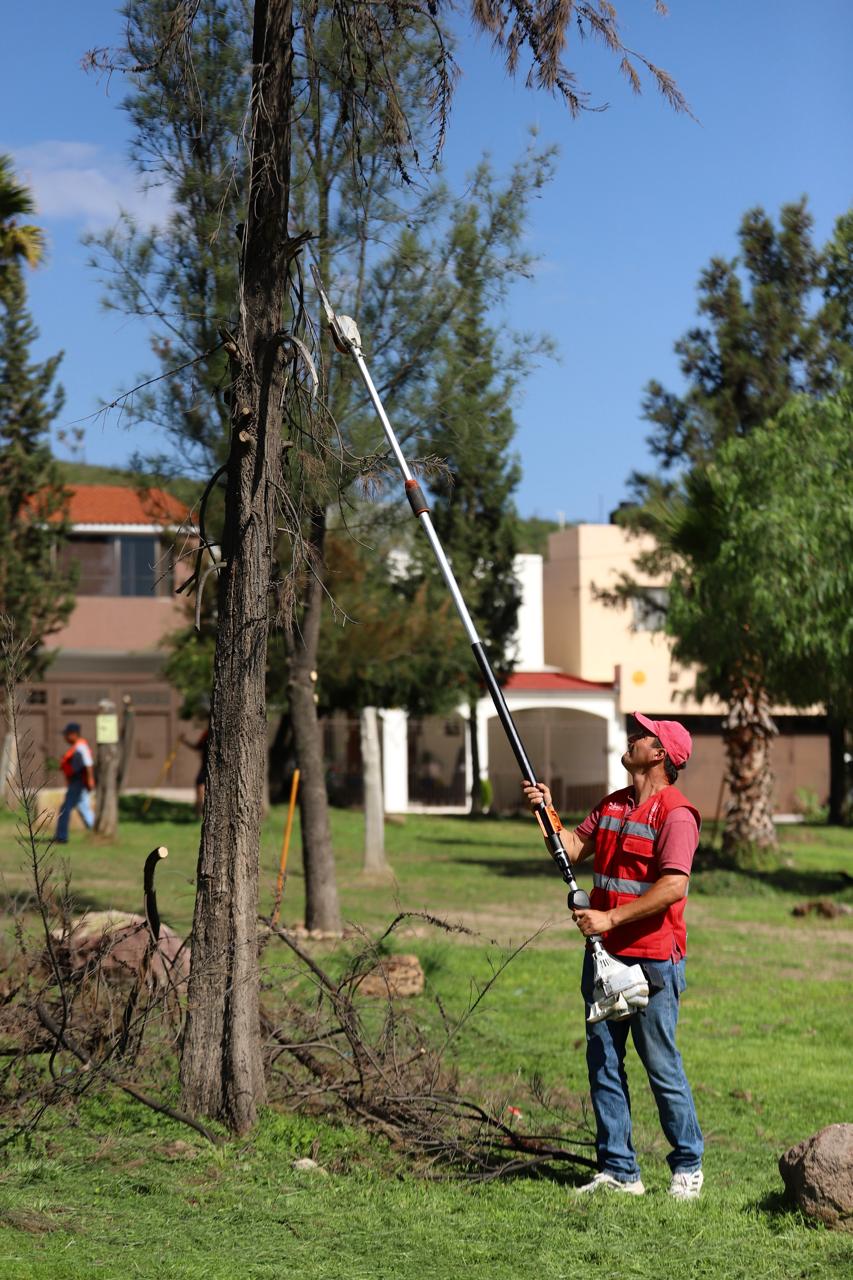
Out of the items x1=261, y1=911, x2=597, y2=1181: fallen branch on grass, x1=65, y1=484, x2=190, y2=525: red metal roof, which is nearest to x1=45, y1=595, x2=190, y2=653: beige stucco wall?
x1=65, y1=484, x2=190, y2=525: red metal roof

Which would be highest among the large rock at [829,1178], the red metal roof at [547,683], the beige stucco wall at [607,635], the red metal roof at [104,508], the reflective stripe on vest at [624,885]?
the red metal roof at [104,508]

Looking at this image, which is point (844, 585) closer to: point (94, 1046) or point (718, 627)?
point (718, 627)

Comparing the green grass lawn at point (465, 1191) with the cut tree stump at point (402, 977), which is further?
the cut tree stump at point (402, 977)

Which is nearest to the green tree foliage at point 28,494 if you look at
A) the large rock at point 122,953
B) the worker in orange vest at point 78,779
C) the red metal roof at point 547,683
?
the worker in orange vest at point 78,779

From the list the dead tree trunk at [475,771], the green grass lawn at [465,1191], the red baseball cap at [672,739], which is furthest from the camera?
the dead tree trunk at [475,771]

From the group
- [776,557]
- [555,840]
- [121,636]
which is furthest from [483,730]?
[555,840]

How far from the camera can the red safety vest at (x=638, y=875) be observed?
552 cm

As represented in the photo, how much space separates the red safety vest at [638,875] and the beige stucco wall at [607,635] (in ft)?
107

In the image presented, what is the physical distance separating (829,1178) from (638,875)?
3.98 feet

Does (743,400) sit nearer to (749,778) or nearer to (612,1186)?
(749,778)

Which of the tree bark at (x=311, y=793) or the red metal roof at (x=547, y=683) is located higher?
the red metal roof at (x=547, y=683)

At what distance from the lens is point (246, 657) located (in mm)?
6391

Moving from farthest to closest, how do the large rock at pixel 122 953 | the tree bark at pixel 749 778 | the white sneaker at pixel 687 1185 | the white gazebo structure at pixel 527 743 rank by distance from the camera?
1. the white gazebo structure at pixel 527 743
2. the tree bark at pixel 749 778
3. the large rock at pixel 122 953
4. the white sneaker at pixel 687 1185

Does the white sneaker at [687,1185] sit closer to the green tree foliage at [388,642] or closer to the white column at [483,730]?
the green tree foliage at [388,642]
